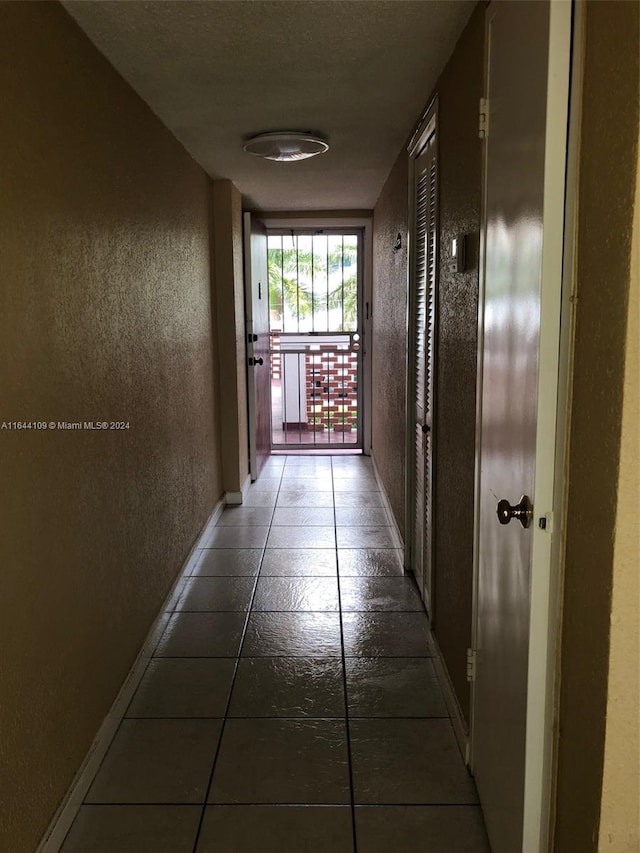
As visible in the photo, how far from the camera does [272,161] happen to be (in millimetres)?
3816

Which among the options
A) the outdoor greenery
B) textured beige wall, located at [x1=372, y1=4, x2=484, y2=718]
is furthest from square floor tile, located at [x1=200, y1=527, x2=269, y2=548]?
the outdoor greenery

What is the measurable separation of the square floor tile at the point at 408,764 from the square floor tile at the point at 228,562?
4.74 feet

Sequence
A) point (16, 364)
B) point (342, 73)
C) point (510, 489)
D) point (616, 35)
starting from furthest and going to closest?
point (342, 73), point (16, 364), point (510, 489), point (616, 35)

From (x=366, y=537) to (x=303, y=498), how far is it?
972 mm

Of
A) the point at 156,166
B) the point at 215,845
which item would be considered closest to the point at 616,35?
the point at 215,845

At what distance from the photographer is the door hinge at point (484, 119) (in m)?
1.72

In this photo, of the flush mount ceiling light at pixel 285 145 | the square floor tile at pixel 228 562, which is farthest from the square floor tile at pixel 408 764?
the flush mount ceiling light at pixel 285 145

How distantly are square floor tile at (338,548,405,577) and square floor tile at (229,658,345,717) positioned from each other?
897 mm

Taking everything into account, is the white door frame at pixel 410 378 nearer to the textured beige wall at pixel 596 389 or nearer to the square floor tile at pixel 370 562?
the square floor tile at pixel 370 562

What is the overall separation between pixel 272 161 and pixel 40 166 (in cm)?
229

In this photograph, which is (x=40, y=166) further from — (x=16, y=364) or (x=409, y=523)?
(x=409, y=523)

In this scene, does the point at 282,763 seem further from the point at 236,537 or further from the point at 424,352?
the point at 236,537

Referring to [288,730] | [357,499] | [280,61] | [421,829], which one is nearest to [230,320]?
[357,499]

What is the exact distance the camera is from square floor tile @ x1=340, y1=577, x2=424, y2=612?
10.3 ft
